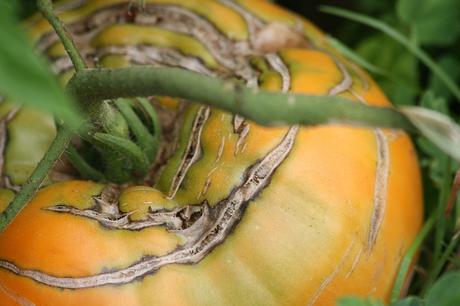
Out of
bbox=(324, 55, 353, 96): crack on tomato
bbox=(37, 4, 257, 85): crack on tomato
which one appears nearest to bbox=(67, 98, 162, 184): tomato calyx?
bbox=(37, 4, 257, 85): crack on tomato

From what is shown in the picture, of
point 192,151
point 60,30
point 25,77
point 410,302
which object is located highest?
point 25,77

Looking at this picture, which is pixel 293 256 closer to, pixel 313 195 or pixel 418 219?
pixel 313 195

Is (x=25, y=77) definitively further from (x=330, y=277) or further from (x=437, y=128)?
(x=330, y=277)

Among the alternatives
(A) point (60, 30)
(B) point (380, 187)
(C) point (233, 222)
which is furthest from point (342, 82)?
(A) point (60, 30)

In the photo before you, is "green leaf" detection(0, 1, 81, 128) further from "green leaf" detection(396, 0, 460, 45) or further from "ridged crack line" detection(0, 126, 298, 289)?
"green leaf" detection(396, 0, 460, 45)

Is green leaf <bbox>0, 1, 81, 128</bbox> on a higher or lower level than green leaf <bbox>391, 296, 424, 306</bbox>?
higher

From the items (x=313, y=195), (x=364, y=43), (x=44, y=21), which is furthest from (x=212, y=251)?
(x=364, y=43)

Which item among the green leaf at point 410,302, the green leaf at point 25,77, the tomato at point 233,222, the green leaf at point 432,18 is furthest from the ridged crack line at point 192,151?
the green leaf at point 432,18
